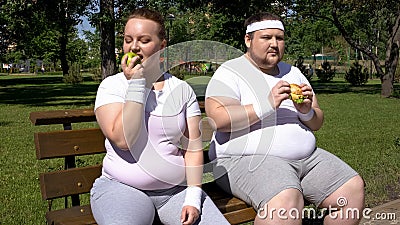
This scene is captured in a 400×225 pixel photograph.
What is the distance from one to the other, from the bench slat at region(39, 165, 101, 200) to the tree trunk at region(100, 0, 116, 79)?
16610mm

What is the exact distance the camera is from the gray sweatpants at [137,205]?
2.99 metres

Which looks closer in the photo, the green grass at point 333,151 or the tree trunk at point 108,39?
the green grass at point 333,151

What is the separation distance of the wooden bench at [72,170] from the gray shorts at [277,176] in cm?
12

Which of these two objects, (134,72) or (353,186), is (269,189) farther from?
(134,72)

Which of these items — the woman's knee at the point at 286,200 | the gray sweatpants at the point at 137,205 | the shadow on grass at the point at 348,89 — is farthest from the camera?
the shadow on grass at the point at 348,89

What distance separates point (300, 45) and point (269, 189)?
66.3m

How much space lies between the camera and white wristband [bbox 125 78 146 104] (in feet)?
10.1

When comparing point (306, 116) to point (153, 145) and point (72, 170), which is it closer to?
point (153, 145)

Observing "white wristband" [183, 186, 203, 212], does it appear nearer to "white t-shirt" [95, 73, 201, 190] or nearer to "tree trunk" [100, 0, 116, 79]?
"white t-shirt" [95, 73, 201, 190]

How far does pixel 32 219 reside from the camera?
4938 mm

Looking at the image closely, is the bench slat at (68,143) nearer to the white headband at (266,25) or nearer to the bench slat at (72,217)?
the bench slat at (72,217)

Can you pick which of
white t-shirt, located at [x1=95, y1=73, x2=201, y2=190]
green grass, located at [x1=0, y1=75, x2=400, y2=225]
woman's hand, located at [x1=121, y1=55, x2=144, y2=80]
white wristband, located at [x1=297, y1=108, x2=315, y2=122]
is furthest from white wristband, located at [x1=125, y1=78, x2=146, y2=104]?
white wristband, located at [x1=297, y1=108, x2=315, y2=122]

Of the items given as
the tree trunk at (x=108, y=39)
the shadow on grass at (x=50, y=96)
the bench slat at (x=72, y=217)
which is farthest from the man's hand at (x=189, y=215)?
the tree trunk at (x=108, y=39)

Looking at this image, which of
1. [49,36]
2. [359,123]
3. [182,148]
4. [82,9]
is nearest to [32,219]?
[182,148]
